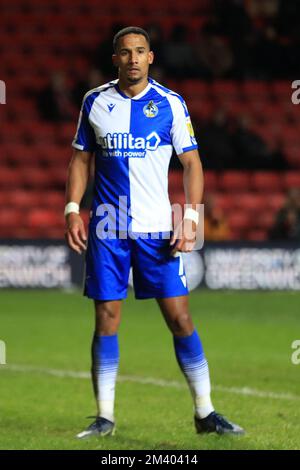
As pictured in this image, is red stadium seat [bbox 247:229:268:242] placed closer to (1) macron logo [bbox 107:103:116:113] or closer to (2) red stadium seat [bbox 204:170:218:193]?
(2) red stadium seat [bbox 204:170:218:193]

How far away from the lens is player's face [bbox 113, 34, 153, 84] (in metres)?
6.18

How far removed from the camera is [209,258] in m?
16.0

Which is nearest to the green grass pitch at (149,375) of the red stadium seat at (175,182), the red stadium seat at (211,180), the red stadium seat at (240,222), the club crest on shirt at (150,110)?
the club crest on shirt at (150,110)

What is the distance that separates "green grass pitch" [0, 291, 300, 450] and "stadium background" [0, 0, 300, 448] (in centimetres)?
10

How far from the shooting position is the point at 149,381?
8.69m

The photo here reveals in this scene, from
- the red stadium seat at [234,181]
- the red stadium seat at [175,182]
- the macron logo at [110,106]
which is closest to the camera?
the macron logo at [110,106]

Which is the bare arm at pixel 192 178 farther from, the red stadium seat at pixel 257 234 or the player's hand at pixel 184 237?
the red stadium seat at pixel 257 234

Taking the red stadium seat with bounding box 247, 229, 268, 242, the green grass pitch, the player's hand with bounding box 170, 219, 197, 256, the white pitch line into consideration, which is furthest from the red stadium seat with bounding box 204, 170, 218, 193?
the player's hand with bounding box 170, 219, 197, 256

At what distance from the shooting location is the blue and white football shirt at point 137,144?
627cm

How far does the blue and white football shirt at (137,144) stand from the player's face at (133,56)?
16 cm

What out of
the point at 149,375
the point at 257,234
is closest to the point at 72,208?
the point at 149,375

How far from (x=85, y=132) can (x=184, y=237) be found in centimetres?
80
